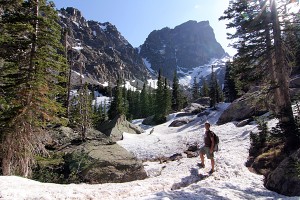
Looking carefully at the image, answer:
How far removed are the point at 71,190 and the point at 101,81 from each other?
17847 centimetres

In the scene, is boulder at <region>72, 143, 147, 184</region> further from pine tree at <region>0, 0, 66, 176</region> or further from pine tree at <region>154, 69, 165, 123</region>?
pine tree at <region>154, 69, 165, 123</region>

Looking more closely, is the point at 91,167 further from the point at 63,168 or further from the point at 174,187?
the point at 174,187

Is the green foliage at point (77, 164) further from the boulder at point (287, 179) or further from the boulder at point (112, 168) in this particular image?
the boulder at point (287, 179)

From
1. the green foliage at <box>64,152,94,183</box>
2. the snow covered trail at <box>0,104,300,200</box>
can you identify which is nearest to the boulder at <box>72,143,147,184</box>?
the green foliage at <box>64,152,94,183</box>

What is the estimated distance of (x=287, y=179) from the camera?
10.8m

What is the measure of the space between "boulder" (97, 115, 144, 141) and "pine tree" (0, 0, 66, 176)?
21.4 metres

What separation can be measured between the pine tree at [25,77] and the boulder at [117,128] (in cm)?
2137

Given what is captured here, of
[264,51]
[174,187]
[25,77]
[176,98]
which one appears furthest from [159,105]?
[174,187]

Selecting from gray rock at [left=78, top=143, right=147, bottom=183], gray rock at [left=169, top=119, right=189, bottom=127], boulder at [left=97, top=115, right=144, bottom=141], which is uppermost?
gray rock at [left=169, top=119, right=189, bottom=127]

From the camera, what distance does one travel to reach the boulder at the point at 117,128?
120 ft

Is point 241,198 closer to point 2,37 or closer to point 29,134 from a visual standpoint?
point 29,134

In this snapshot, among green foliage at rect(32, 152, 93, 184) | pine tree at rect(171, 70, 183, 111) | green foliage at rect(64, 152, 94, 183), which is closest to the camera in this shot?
green foliage at rect(32, 152, 93, 184)

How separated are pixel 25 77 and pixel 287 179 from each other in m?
11.8

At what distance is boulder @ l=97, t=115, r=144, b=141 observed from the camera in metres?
36.6
